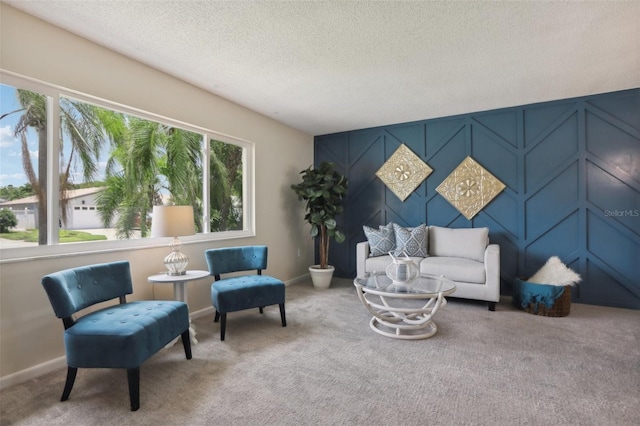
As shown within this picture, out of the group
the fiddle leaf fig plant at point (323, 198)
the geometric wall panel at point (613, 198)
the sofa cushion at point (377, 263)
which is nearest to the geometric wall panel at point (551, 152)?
the geometric wall panel at point (613, 198)

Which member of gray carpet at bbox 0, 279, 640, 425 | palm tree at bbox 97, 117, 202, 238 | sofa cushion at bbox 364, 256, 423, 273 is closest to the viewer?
gray carpet at bbox 0, 279, 640, 425

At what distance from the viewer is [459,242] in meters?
4.00

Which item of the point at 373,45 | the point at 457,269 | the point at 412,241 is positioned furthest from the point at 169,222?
the point at 457,269

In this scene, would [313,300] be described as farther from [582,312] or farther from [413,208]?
[582,312]

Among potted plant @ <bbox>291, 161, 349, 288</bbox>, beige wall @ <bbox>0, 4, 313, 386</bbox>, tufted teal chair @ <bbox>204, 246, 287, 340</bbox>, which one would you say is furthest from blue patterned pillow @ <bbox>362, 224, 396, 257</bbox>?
tufted teal chair @ <bbox>204, 246, 287, 340</bbox>

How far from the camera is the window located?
217cm

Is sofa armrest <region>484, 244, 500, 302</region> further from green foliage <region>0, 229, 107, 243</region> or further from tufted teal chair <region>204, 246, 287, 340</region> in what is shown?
green foliage <region>0, 229, 107, 243</region>

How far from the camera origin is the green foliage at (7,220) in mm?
2105

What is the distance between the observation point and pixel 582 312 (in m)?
3.34

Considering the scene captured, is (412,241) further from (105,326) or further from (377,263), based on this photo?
(105,326)

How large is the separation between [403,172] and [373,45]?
100 inches

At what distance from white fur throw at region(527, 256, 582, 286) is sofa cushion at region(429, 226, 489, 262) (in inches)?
24.8

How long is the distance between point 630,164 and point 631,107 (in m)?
0.65

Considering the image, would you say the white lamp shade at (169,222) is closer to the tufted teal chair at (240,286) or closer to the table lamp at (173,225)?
the table lamp at (173,225)
